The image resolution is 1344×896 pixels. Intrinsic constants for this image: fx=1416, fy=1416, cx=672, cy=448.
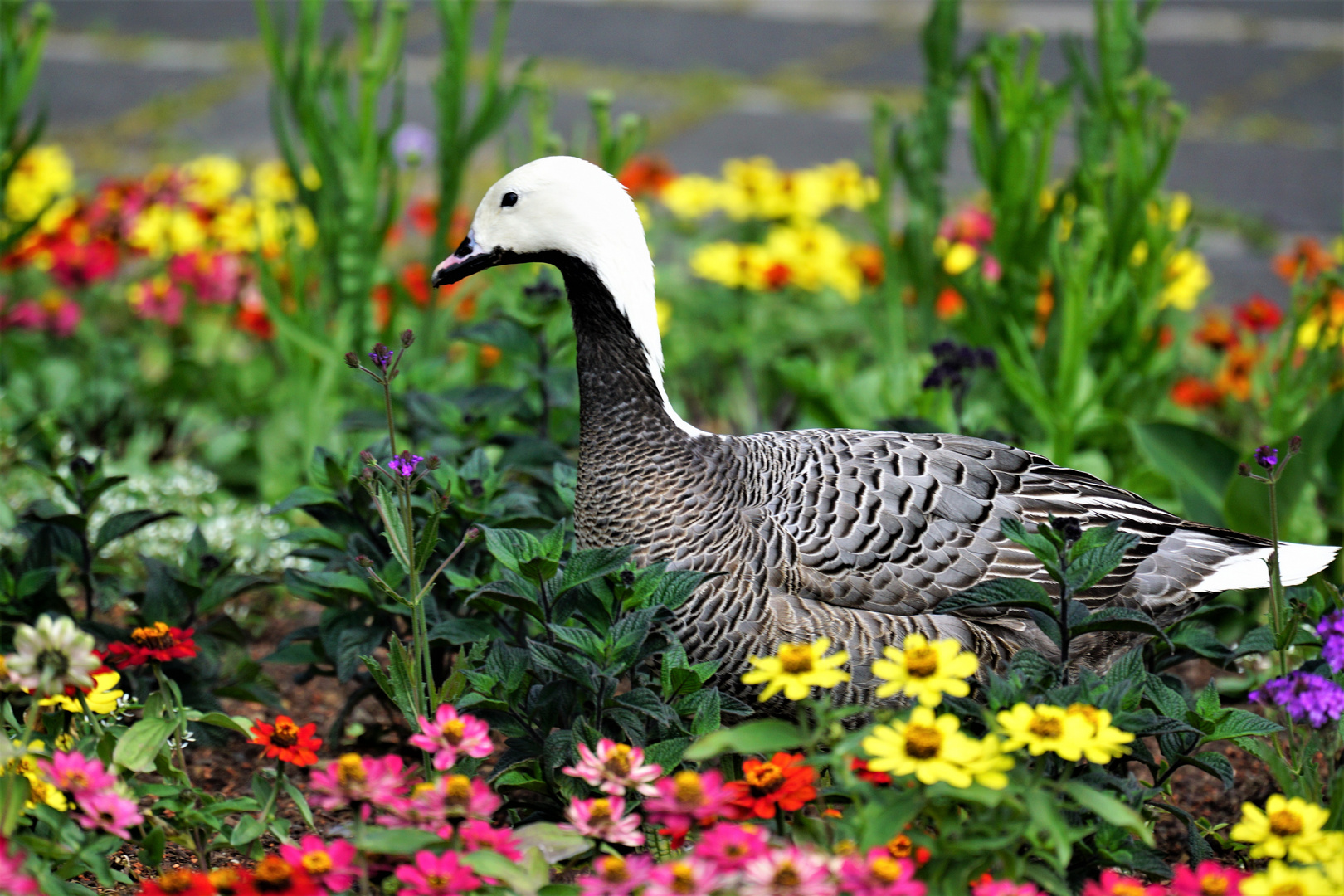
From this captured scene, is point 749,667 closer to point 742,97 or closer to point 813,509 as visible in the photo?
point 813,509

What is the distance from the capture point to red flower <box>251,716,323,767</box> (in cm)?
202

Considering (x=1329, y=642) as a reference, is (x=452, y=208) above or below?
above

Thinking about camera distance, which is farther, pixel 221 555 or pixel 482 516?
pixel 221 555

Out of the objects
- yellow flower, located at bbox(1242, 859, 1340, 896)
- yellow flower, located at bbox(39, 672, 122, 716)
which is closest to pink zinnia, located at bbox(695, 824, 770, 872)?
yellow flower, located at bbox(1242, 859, 1340, 896)

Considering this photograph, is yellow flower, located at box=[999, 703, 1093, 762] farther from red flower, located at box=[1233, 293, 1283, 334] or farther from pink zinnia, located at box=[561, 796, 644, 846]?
red flower, located at box=[1233, 293, 1283, 334]

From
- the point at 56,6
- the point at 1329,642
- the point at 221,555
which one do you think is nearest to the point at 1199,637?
the point at 1329,642

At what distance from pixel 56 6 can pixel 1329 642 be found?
8.04 metres

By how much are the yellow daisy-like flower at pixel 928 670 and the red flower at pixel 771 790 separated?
0.18 m

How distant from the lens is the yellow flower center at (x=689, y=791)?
5.76 feet

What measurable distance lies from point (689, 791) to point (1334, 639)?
921 mm

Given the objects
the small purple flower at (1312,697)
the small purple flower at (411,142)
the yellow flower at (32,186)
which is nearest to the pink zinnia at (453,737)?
the small purple flower at (1312,697)

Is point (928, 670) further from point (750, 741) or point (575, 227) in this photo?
point (575, 227)

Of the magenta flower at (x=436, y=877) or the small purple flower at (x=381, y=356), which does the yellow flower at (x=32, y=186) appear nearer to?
the small purple flower at (x=381, y=356)

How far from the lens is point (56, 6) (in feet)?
26.5
